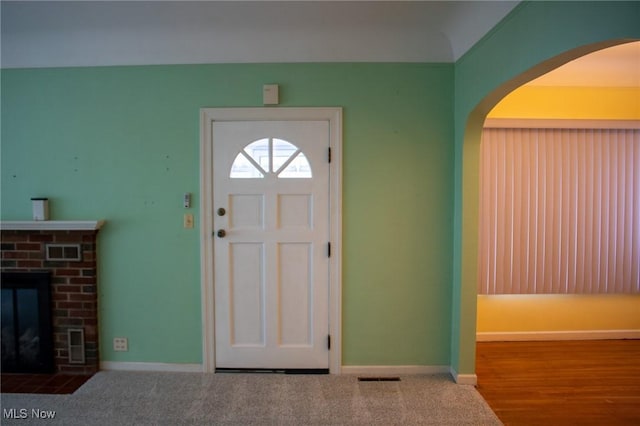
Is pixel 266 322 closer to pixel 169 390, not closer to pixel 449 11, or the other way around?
pixel 169 390

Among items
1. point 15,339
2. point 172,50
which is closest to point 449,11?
point 172,50

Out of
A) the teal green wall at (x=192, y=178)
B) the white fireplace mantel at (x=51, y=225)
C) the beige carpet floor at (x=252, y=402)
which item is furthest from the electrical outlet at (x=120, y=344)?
the white fireplace mantel at (x=51, y=225)

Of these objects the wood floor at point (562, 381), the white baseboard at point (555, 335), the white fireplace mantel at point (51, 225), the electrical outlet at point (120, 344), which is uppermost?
the white fireplace mantel at point (51, 225)

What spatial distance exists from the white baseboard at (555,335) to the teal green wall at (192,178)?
0.96 meters

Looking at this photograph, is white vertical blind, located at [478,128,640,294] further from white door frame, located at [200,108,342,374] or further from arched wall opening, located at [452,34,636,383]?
white door frame, located at [200,108,342,374]

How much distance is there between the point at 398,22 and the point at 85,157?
8.28 ft

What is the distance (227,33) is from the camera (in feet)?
7.96

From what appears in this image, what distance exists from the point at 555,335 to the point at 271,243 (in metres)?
2.93

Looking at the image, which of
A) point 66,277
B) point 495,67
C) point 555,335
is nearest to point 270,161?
point 495,67

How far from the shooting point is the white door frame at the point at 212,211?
249cm

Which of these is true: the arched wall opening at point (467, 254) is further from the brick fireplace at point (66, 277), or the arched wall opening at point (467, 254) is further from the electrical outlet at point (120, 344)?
the brick fireplace at point (66, 277)

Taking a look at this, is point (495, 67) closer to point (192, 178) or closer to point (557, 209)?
point (557, 209)

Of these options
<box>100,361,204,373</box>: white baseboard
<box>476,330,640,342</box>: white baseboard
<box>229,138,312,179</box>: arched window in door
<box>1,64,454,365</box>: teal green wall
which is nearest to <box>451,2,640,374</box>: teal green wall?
<box>1,64,454,365</box>: teal green wall

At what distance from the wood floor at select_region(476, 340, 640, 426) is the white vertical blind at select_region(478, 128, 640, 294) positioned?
0.53 m
